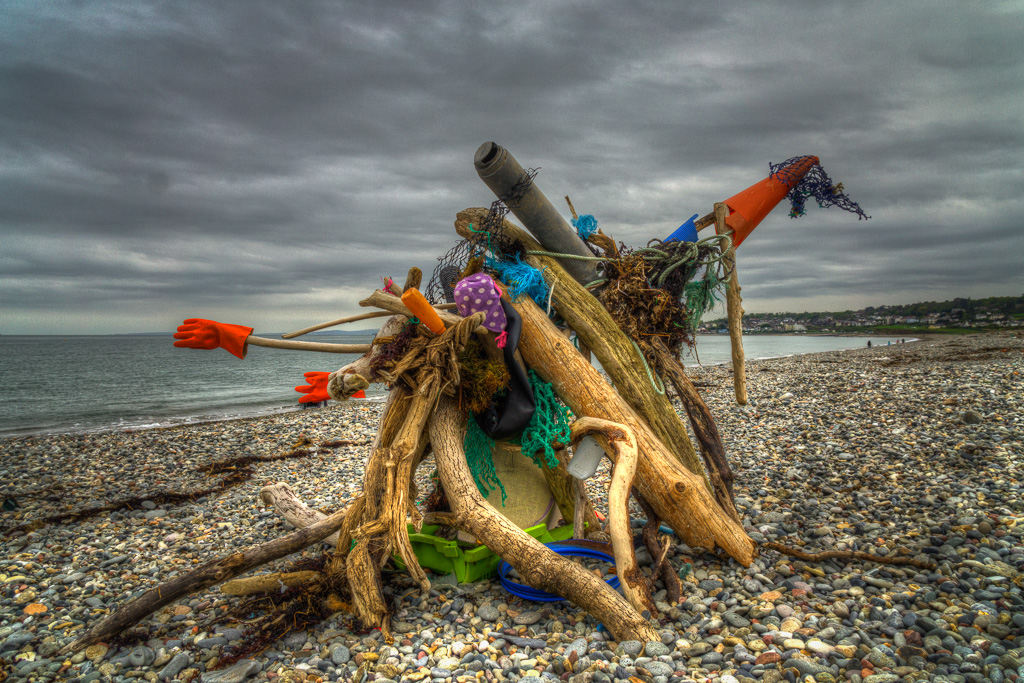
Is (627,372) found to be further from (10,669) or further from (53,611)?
(53,611)

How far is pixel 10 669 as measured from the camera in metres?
3.43

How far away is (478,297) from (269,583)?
114 inches

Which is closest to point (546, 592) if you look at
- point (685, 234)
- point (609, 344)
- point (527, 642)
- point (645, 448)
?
point (527, 642)

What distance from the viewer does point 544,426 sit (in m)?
4.07

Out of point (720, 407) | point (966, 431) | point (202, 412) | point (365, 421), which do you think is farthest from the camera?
point (202, 412)

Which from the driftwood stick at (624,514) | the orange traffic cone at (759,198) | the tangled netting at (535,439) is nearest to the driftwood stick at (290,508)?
the tangled netting at (535,439)

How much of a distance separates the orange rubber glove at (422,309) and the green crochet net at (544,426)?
3.45 ft

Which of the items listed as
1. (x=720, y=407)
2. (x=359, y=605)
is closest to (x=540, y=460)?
(x=359, y=605)

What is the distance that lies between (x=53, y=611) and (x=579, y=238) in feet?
18.9

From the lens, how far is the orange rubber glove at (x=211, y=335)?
3074 mm

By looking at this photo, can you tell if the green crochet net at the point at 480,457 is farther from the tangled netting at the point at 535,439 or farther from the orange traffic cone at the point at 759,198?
the orange traffic cone at the point at 759,198

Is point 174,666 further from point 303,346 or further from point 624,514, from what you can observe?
point 624,514

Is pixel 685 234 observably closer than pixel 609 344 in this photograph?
No

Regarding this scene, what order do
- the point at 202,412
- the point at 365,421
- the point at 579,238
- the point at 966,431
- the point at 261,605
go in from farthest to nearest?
1. the point at 202,412
2. the point at 365,421
3. the point at 966,431
4. the point at 579,238
5. the point at 261,605
